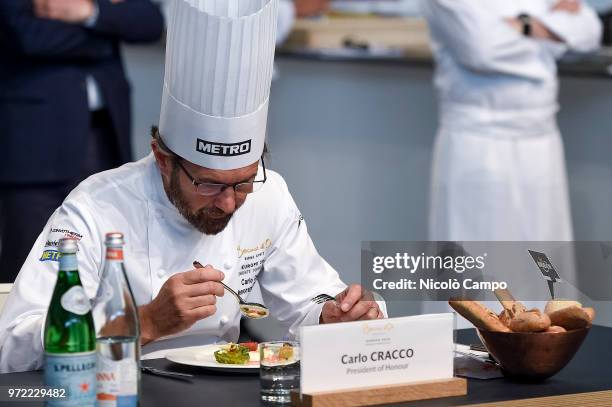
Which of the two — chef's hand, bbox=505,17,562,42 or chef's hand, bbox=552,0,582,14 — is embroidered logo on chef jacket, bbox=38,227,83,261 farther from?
chef's hand, bbox=552,0,582,14

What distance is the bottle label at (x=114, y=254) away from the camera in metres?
1.62

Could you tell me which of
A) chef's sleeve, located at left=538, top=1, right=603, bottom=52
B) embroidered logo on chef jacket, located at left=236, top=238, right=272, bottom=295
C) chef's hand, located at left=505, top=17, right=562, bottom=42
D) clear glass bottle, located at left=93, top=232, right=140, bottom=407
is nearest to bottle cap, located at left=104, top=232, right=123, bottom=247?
clear glass bottle, located at left=93, top=232, right=140, bottom=407

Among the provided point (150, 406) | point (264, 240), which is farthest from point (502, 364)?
point (264, 240)

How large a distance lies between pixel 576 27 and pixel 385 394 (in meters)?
2.93

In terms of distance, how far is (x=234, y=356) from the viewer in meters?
1.96

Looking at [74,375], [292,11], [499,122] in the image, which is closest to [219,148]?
[74,375]

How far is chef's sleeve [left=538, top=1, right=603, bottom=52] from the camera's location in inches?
170

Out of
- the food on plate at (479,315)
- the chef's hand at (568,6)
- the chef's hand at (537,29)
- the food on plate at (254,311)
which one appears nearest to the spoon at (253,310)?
the food on plate at (254,311)

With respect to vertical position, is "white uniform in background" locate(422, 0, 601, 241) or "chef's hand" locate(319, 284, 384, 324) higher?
"white uniform in background" locate(422, 0, 601, 241)

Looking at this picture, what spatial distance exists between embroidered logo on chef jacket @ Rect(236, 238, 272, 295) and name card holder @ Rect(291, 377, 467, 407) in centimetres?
71

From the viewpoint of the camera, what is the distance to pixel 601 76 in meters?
4.59

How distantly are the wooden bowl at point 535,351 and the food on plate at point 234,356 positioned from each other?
398mm

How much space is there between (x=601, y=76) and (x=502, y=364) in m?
2.92

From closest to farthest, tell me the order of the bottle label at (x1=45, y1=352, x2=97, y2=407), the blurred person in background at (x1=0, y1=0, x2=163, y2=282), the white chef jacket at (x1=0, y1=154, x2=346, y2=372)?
Result: the bottle label at (x1=45, y1=352, x2=97, y2=407) → the white chef jacket at (x1=0, y1=154, x2=346, y2=372) → the blurred person in background at (x1=0, y1=0, x2=163, y2=282)
